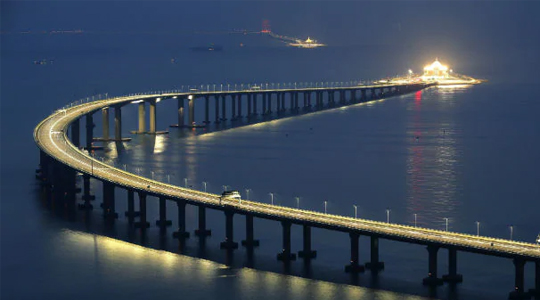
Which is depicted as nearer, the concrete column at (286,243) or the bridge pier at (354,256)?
the bridge pier at (354,256)

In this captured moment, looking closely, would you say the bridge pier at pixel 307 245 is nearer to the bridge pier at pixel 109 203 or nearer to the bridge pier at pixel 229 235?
the bridge pier at pixel 229 235

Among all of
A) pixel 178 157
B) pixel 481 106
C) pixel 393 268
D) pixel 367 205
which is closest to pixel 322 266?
pixel 393 268

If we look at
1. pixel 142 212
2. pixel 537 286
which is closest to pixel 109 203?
pixel 142 212

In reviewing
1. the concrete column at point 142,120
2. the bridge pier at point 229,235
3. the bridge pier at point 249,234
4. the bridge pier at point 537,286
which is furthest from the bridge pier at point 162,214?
the concrete column at point 142,120

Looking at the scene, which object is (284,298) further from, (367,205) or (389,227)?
(367,205)

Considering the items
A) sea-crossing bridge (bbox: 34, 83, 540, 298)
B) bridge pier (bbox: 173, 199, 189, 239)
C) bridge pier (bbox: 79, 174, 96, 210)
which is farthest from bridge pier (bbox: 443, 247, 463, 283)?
bridge pier (bbox: 79, 174, 96, 210)

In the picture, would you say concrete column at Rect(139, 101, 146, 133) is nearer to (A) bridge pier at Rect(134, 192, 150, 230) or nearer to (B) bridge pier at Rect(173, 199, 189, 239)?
(A) bridge pier at Rect(134, 192, 150, 230)
